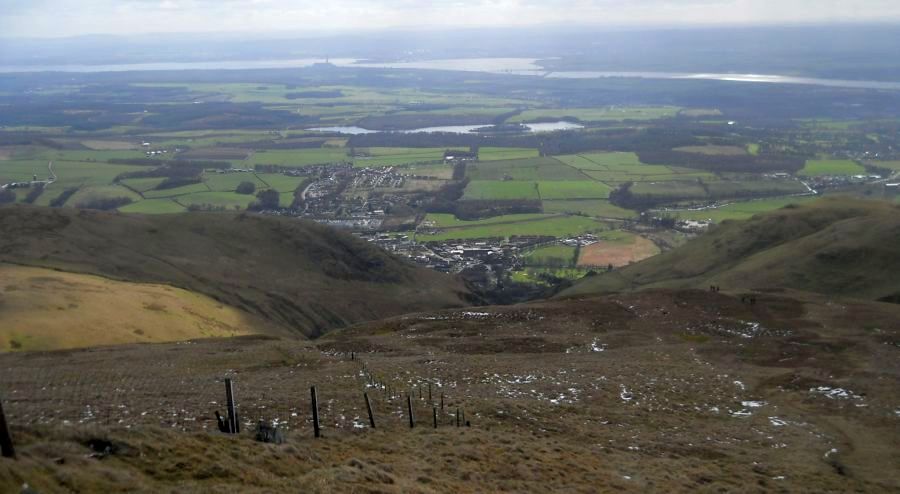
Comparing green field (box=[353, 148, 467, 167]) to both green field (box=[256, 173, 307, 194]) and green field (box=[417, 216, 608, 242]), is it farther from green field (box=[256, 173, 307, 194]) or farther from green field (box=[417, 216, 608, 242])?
green field (box=[417, 216, 608, 242])

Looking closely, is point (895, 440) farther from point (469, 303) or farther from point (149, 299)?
point (469, 303)

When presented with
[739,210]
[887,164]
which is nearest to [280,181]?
[739,210]

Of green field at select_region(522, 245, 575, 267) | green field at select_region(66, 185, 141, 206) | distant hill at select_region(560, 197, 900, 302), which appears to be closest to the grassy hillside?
distant hill at select_region(560, 197, 900, 302)

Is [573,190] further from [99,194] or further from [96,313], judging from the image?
[96,313]

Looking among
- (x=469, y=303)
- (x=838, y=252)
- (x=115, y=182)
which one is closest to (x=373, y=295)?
(x=469, y=303)

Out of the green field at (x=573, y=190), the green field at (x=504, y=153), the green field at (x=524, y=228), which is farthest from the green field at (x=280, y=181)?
the green field at (x=573, y=190)

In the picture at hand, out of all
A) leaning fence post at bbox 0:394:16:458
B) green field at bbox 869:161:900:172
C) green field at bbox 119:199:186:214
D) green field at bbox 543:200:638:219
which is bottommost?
green field at bbox 543:200:638:219

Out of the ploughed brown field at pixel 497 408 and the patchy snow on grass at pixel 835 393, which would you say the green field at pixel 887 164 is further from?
the patchy snow on grass at pixel 835 393
